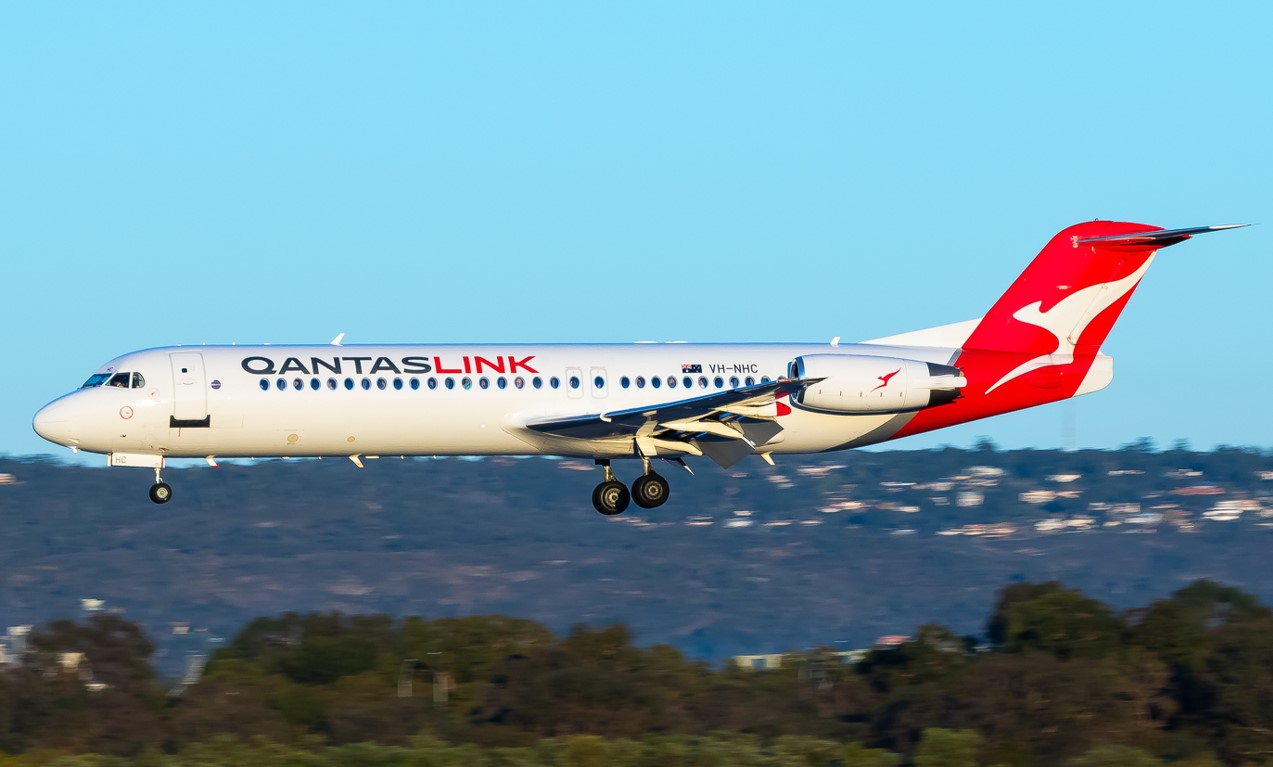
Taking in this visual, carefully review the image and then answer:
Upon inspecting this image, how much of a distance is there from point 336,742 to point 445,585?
97929 millimetres

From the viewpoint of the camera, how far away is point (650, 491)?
41.1 meters

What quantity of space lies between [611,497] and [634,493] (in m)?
0.54

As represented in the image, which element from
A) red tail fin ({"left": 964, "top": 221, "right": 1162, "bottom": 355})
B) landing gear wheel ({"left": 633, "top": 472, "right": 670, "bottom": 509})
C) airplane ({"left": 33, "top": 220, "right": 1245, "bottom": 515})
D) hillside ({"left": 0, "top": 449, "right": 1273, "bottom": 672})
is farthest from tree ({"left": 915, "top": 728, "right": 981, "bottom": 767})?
hillside ({"left": 0, "top": 449, "right": 1273, "bottom": 672})

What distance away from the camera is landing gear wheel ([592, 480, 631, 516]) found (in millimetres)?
41375

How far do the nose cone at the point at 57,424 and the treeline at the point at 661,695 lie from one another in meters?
11.9

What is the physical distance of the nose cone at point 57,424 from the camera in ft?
126

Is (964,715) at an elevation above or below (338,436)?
below

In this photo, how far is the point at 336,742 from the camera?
6169 centimetres

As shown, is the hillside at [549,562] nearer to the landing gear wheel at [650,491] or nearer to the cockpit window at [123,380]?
the landing gear wheel at [650,491]

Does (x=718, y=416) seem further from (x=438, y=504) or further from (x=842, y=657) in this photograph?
(x=438, y=504)

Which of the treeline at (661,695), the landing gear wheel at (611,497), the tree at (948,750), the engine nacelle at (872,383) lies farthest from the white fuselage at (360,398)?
the tree at (948,750)

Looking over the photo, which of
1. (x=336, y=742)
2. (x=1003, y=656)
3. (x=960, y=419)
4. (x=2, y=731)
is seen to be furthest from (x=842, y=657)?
(x=960, y=419)

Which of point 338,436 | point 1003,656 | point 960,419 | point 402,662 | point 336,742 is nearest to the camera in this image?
point 338,436

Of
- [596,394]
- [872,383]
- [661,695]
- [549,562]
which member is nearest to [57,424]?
[596,394]
